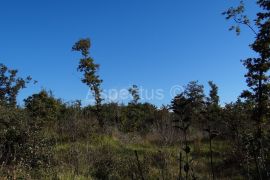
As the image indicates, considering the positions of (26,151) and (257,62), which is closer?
(26,151)

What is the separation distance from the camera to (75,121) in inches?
699

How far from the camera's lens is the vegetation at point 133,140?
9523 mm

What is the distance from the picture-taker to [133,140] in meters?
18.4

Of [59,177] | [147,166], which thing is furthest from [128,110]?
[59,177]

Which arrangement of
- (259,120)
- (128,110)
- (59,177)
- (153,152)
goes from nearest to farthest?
(59,177)
(153,152)
(259,120)
(128,110)

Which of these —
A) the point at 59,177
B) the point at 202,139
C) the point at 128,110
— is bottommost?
the point at 59,177

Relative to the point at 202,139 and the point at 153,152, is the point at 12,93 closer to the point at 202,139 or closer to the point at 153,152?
the point at 202,139

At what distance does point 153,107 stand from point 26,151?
72.3 ft

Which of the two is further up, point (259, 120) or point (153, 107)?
point (153, 107)

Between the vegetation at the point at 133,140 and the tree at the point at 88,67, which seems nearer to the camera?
the vegetation at the point at 133,140

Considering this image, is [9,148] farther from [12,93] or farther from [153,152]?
[12,93]

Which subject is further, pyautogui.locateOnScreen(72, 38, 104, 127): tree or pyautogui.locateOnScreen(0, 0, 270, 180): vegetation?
pyautogui.locateOnScreen(72, 38, 104, 127): tree

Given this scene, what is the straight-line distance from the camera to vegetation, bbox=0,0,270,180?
31.2ft

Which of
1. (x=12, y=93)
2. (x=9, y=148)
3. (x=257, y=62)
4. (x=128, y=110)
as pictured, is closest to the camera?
(x=9, y=148)
